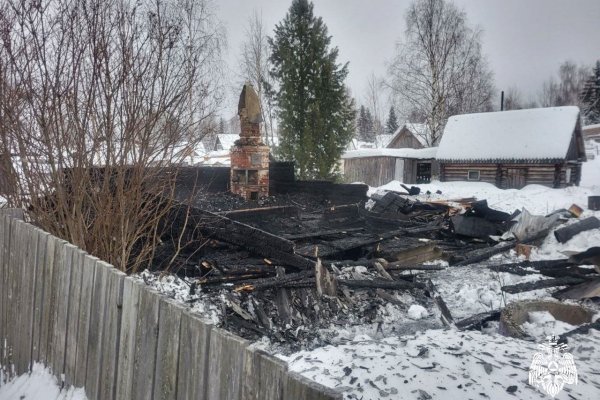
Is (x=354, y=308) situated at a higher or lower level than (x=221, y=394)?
lower

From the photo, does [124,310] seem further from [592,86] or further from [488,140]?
[488,140]

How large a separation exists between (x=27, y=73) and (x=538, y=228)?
1194cm

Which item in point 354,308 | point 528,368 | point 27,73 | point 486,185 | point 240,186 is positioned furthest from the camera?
point 486,185

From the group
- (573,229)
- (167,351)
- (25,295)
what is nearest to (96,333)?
(167,351)

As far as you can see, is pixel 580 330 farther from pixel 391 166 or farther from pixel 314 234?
pixel 391 166

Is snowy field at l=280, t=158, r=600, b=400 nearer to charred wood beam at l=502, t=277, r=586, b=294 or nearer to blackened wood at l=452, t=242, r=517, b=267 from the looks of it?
charred wood beam at l=502, t=277, r=586, b=294

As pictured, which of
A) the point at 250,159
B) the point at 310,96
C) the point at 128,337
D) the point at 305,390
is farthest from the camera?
the point at 310,96

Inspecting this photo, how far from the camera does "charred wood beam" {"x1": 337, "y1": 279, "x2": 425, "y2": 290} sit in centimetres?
699

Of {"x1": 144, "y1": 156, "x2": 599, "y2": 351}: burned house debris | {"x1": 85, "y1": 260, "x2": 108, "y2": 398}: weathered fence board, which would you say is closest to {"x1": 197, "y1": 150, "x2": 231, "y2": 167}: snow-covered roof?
{"x1": 144, "y1": 156, "x2": 599, "y2": 351}: burned house debris

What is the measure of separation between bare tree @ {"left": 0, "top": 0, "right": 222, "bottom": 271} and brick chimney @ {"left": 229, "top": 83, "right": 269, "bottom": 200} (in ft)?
20.0

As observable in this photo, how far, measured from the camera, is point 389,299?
22.3 ft

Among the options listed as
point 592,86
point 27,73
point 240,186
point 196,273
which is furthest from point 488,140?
point 27,73

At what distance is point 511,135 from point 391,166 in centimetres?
915

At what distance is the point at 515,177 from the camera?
79.0 feet
